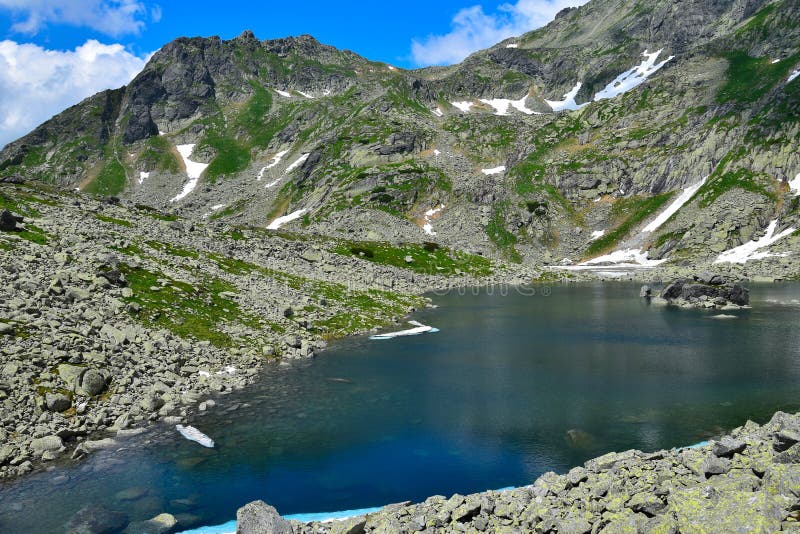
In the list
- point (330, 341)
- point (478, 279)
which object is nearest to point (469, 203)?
point (478, 279)

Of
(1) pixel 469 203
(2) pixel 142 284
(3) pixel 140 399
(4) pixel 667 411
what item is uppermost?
(1) pixel 469 203

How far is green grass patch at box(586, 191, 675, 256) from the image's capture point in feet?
572

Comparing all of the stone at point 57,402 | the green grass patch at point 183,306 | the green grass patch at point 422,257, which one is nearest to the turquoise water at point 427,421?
the stone at point 57,402

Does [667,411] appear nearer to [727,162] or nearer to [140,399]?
[140,399]

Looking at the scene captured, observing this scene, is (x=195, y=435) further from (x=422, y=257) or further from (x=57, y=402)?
(x=422, y=257)

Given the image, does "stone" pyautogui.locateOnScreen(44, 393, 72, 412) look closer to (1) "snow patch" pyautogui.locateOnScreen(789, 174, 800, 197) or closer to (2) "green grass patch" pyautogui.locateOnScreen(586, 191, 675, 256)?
(2) "green grass patch" pyautogui.locateOnScreen(586, 191, 675, 256)

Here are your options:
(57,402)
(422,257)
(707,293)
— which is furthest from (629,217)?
(57,402)

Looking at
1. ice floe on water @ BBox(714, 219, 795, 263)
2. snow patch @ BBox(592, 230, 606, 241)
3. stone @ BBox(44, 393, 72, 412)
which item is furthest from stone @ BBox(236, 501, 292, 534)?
snow patch @ BBox(592, 230, 606, 241)

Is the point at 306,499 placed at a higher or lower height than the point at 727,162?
lower

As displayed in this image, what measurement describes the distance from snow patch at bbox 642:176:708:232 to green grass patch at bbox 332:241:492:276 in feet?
205

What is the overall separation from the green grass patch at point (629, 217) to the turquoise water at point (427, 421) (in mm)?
114235

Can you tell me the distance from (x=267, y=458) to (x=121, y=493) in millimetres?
7455

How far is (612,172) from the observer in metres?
194

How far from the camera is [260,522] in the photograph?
1978 centimetres
